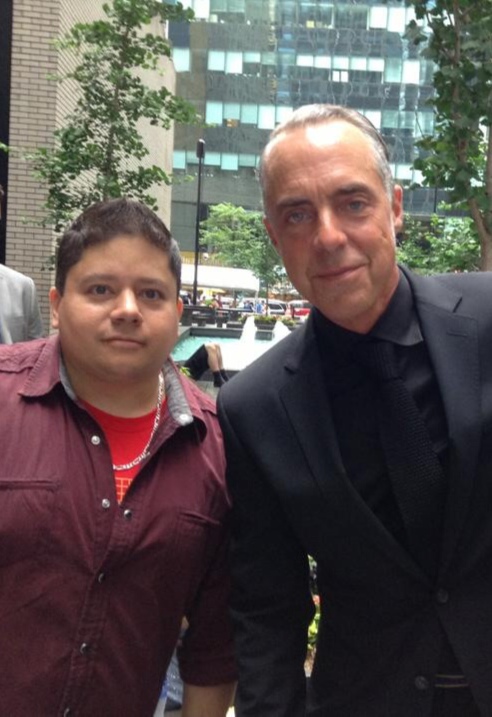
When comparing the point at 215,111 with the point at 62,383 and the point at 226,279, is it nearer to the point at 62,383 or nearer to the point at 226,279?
the point at 226,279

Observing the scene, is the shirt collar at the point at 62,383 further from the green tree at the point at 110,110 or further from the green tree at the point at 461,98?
the green tree at the point at 110,110

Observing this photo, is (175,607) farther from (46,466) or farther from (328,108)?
(328,108)

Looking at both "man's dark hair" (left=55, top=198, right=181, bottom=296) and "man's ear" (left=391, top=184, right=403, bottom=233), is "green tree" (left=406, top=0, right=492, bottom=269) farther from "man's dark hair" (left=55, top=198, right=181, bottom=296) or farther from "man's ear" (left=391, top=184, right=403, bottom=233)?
"man's dark hair" (left=55, top=198, right=181, bottom=296)

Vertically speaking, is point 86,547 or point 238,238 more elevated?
point 238,238

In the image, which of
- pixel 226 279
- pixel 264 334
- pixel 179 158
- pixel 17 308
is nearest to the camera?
pixel 17 308

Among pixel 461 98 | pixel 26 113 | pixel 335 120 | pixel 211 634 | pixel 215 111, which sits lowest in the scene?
pixel 211 634

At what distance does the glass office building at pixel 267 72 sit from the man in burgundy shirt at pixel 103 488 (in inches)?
2880

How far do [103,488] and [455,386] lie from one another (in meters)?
0.93

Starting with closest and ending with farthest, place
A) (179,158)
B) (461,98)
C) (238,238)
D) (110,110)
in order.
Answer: (461,98) → (110,110) → (238,238) → (179,158)

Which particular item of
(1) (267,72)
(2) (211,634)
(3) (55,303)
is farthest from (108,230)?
(1) (267,72)

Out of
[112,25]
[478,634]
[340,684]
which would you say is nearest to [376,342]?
[478,634]

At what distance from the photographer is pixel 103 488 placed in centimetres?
226

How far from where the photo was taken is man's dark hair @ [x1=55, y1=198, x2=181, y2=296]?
2.35 m

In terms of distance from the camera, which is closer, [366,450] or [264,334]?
[366,450]
